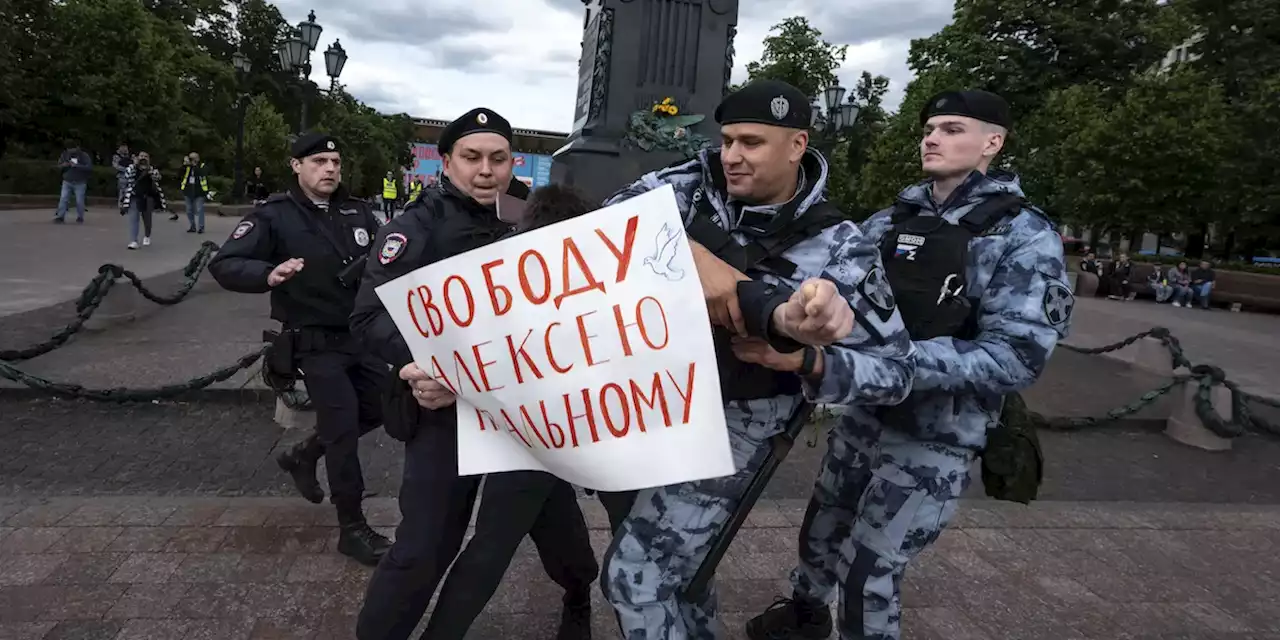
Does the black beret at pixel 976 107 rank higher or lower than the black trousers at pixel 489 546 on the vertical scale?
higher

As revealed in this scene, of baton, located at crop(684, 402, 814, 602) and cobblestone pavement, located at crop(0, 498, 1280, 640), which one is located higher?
baton, located at crop(684, 402, 814, 602)

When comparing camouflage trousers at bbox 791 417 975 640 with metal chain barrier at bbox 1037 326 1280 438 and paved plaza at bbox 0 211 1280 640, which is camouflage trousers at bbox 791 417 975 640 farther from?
metal chain barrier at bbox 1037 326 1280 438

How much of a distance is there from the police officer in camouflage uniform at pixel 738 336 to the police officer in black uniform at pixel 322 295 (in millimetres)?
1812

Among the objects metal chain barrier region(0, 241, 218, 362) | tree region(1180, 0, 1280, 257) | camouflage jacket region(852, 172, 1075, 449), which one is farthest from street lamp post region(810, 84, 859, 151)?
camouflage jacket region(852, 172, 1075, 449)

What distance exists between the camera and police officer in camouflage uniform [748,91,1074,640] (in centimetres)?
262

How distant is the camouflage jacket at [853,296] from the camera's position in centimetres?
220

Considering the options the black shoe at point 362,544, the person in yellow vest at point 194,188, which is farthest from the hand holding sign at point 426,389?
the person in yellow vest at point 194,188

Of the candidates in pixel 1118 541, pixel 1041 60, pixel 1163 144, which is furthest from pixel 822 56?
pixel 1118 541

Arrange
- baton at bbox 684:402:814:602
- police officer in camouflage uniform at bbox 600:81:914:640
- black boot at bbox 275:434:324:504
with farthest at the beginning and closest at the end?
black boot at bbox 275:434:324:504
baton at bbox 684:402:814:602
police officer in camouflage uniform at bbox 600:81:914:640

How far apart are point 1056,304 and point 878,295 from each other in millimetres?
708

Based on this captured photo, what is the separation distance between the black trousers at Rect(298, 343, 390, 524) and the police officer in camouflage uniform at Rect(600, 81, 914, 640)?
183 cm

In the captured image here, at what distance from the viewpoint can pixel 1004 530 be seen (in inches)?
189

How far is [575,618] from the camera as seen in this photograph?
3.24 m

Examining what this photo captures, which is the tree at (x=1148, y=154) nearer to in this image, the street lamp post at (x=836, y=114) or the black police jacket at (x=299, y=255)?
the street lamp post at (x=836, y=114)
